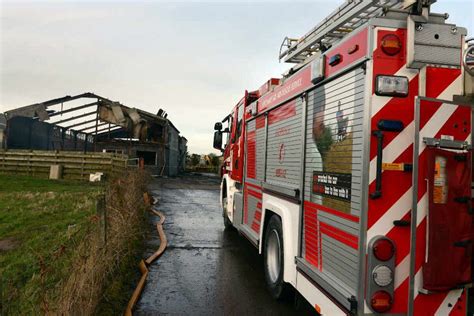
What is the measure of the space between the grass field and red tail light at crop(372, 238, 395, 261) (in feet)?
8.49

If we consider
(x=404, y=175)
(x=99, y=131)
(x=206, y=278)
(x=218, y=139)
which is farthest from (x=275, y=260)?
(x=99, y=131)

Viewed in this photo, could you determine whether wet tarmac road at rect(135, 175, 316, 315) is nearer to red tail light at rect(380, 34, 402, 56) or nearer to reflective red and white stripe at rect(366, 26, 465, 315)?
reflective red and white stripe at rect(366, 26, 465, 315)

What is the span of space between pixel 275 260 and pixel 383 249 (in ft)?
8.04

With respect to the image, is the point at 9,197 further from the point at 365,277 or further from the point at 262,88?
the point at 365,277

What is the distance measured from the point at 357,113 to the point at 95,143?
30652 mm

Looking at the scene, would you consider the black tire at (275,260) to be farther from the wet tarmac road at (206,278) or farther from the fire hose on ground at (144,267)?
the fire hose on ground at (144,267)

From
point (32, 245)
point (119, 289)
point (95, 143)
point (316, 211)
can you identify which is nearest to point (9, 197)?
point (32, 245)

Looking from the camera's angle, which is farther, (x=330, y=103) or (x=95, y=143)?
(x=95, y=143)

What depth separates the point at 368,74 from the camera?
9.49 feet

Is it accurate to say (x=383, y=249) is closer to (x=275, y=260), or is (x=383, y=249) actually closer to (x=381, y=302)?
(x=381, y=302)

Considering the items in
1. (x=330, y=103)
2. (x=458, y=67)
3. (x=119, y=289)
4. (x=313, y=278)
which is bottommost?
(x=119, y=289)

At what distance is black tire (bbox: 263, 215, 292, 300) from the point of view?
187 inches

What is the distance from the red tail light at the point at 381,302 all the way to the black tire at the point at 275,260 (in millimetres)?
1818

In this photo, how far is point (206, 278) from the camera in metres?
5.93
